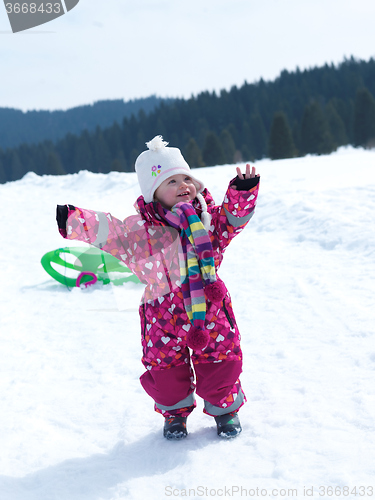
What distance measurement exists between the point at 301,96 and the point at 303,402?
53.4 meters

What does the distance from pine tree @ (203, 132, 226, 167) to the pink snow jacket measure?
124 ft

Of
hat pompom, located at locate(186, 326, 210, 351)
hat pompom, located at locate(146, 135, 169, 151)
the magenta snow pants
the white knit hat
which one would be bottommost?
the magenta snow pants

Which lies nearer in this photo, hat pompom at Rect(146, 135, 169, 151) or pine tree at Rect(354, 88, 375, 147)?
hat pompom at Rect(146, 135, 169, 151)

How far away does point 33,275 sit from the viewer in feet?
18.6

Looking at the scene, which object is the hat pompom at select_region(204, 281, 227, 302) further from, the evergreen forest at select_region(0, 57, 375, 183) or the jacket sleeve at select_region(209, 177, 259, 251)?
the evergreen forest at select_region(0, 57, 375, 183)

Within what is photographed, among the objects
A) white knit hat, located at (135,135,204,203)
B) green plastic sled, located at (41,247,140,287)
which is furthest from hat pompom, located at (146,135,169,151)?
green plastic sled, located at (41,247,140,287)

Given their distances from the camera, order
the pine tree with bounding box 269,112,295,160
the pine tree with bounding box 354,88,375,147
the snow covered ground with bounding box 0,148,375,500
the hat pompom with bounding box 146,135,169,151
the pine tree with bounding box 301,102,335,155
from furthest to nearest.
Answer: the pine tree with bounding box 354,88,375,147 → the pine tree with bounding box 301,102,335,155 → the pine tree with bounding box 269,112,295,160 → the hat pompom with bounding box 146,135,169,151 → the snow covered ground with bounding box 0,148,375,500

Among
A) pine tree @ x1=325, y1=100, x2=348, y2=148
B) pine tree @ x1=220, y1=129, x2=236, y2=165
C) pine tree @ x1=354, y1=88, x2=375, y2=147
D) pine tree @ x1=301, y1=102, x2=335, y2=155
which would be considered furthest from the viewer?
pine tree @ x1=220, y1=129, x2=236, y2=165

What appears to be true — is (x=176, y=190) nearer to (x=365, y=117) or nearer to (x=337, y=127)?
(x=365, y=117)

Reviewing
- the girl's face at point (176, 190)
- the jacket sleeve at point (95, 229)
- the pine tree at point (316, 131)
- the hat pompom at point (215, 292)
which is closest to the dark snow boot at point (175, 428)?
the hat pompom at point (215, 292)

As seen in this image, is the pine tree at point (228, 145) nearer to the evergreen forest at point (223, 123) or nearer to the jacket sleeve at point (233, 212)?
the evergreen forest at point (223, 123)

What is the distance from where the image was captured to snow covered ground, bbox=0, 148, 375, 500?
1.87m

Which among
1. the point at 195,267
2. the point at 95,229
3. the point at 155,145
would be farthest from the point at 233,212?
the point at 95,229

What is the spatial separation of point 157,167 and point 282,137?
3537 cm
